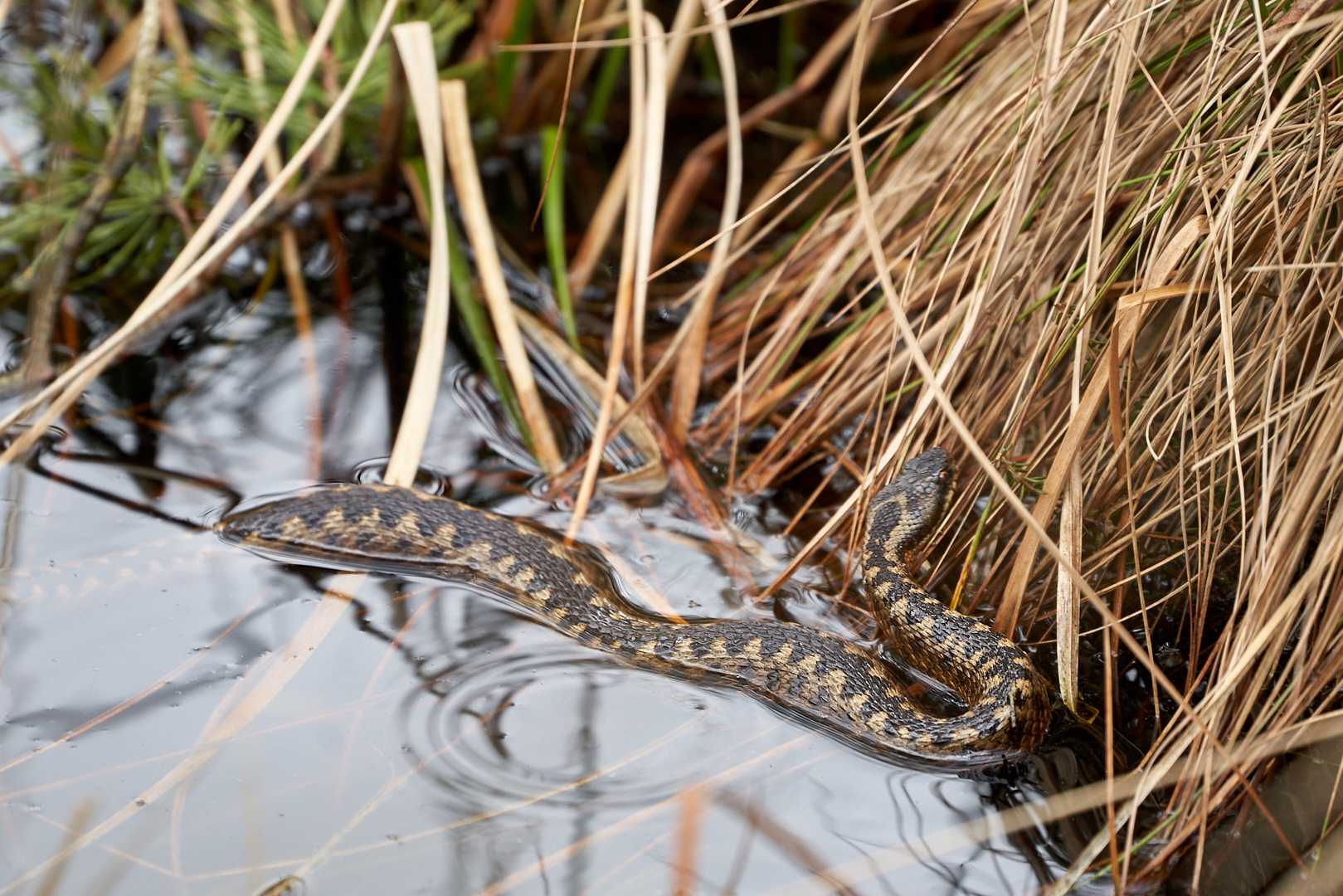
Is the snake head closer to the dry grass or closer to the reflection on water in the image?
the dry grass

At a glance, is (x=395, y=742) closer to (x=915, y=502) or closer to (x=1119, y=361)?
(x=915, y=502)

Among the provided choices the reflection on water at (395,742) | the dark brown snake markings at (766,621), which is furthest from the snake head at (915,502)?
the reflection on water at (395,742)

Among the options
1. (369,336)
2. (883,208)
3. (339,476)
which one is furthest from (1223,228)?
(369,336)

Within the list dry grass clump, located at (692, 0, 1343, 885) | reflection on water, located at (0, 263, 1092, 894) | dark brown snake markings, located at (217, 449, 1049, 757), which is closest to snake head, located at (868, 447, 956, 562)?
dark brown snake markings, located at (217, 449, 1049, 757)

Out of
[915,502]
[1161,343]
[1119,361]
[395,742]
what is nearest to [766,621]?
[915,502]

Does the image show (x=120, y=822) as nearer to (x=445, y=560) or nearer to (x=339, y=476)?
(x=445, y=560)

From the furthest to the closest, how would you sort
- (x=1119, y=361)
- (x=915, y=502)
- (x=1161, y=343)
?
(x=915, y=502), (x=1161, y=343), (x=1119, y=361)

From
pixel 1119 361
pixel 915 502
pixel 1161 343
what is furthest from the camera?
pixel 915 502
